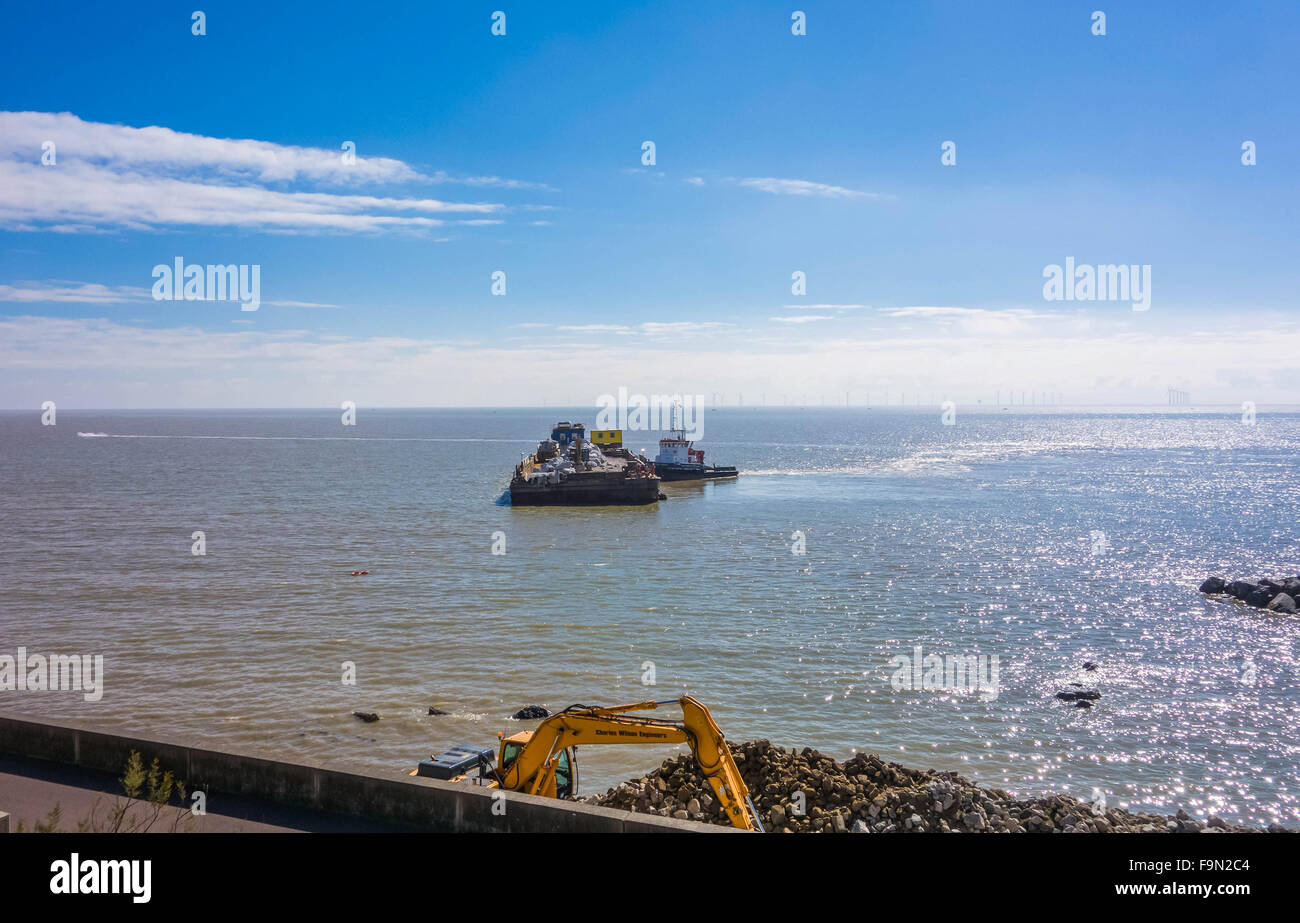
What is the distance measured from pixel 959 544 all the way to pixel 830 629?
2394 cm

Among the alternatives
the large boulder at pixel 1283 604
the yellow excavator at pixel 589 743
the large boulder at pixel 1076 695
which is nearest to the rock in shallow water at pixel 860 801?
the yellow excavator at pixel 589 743

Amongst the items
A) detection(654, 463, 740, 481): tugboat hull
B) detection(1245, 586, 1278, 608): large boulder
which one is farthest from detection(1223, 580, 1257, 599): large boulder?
detection(654, 463, 740, 481): tugboat hull

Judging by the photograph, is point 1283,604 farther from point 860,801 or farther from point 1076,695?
point 860,801

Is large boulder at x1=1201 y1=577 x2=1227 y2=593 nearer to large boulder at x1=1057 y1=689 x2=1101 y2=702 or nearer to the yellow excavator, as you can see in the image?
large boulder at x1=1057 y1=689 x2=1101 y2=702

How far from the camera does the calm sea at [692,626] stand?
68.2ft

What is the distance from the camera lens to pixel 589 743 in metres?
12.8

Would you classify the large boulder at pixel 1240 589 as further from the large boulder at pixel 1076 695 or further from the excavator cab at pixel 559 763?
the excavator cab at pixel 559 763

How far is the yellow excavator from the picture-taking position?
12.4m

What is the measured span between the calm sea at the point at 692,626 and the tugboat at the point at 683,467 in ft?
83.5

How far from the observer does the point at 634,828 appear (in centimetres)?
1111

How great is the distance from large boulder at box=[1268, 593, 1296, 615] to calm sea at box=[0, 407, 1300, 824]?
6.94 feet
